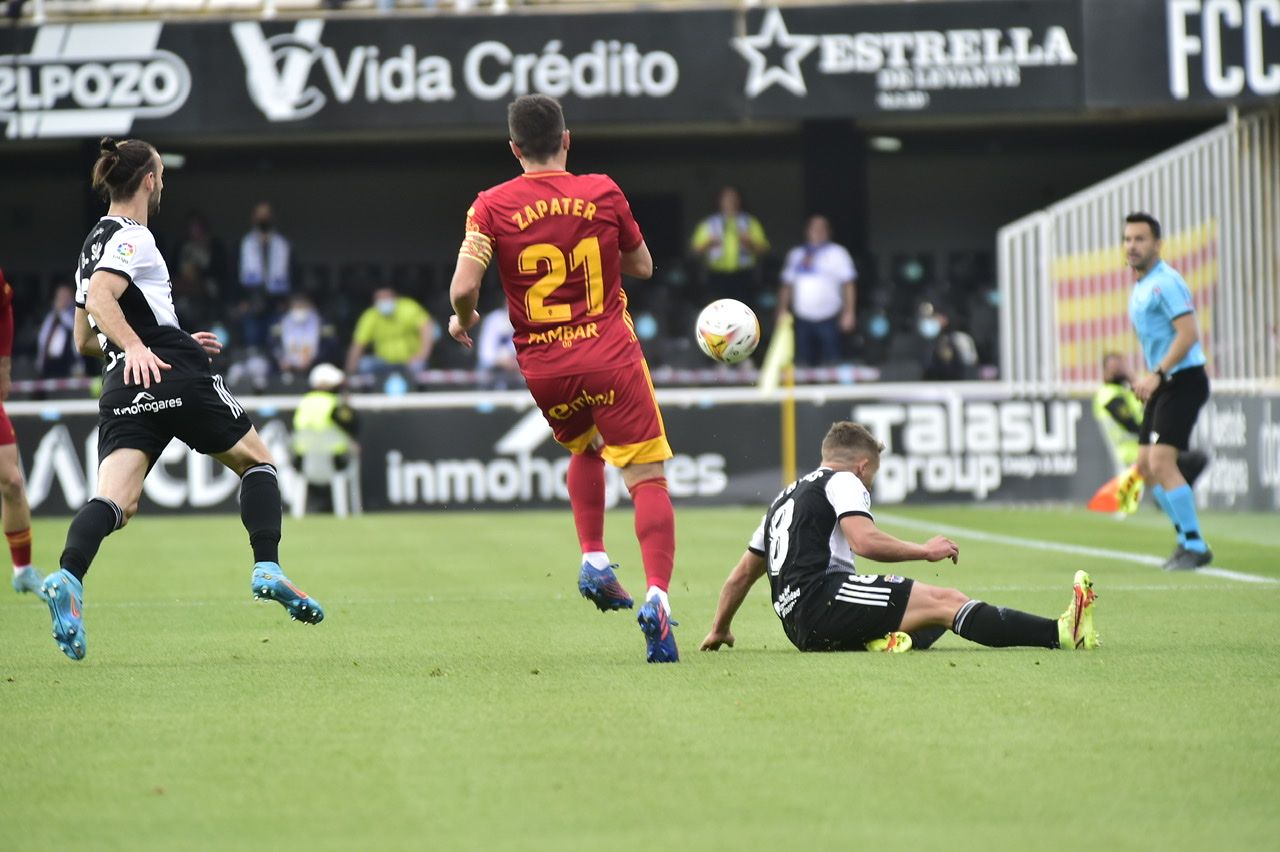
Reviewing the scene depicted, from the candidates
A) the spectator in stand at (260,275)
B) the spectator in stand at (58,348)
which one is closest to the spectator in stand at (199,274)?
the spectator in stand at (260,275)

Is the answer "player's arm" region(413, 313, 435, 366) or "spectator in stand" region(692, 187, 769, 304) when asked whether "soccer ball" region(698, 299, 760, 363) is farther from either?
"spectator in stand" region(692, 187, 769, 304)

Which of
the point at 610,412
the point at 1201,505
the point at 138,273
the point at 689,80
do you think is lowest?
the point at 1201,505

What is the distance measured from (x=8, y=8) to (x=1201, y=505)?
13.5 meters

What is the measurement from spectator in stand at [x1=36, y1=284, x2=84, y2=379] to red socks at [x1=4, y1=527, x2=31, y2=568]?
1193 cm

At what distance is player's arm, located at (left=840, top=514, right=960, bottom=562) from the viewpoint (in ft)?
20.9

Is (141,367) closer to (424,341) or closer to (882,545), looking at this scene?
(882,545)

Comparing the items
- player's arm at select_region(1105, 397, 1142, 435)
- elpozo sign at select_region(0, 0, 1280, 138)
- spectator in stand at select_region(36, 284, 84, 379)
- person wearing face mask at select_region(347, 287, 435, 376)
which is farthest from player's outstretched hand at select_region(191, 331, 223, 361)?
spectator in stand at select_region(36, 284, 84, 379)

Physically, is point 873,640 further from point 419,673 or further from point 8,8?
point 8,8

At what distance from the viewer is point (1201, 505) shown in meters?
18.4

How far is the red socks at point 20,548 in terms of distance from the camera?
389 inches

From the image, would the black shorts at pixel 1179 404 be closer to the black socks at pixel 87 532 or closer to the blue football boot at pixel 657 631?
the blue football boot at pixel 657 631

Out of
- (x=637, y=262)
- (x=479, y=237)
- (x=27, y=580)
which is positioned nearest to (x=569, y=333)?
(x=637, y=262)

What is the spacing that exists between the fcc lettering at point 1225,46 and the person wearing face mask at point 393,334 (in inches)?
336

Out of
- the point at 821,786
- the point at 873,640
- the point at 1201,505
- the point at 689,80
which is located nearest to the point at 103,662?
the point at 873,640
